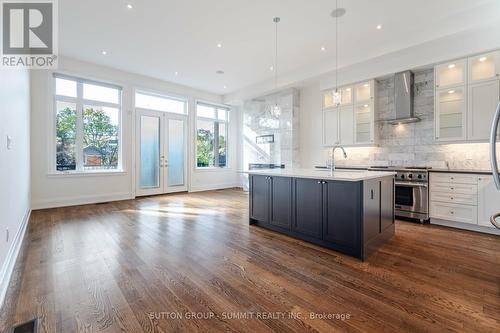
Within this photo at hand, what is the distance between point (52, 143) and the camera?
529cm

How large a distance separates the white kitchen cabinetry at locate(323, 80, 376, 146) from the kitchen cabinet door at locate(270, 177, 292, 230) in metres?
2.73

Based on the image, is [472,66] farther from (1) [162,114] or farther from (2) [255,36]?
(1) [162,114]

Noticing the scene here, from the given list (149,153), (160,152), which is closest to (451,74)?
(160,152)

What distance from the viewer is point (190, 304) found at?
6.14 ft

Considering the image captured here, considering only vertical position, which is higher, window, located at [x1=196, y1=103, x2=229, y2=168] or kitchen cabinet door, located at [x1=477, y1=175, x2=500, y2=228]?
window, located at [x1=196, y1=103, x2=229, y2=168]

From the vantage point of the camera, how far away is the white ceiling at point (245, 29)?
357cm

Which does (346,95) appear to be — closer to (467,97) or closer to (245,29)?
(467,97)

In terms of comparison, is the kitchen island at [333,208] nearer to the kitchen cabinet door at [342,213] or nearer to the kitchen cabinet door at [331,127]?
the kitchen cabinet door at [342,213]

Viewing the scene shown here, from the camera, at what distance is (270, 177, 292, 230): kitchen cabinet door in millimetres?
3438

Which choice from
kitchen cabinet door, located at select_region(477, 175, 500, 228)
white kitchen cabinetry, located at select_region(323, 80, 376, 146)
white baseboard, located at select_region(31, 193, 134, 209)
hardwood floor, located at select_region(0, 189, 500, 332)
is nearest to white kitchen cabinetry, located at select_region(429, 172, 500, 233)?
kitchen cabinet door, located at select_region(477, 175, 500, 228)

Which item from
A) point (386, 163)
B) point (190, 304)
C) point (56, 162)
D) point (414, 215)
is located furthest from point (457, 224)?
point (56, 162)

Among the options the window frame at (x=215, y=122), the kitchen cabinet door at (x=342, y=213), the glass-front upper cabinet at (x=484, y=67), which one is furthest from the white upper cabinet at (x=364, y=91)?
the window frame at (x=215, y=122)

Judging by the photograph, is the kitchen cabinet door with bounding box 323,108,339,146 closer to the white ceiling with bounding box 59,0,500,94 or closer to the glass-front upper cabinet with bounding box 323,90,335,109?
the glass-front upper cabinet with bounding box 323,90,335,109

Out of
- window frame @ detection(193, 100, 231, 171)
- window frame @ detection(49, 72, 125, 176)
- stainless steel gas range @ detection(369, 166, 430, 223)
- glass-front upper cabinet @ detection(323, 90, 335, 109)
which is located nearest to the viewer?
stainless steel gas range @ detection(369, 166, 430, 223)
